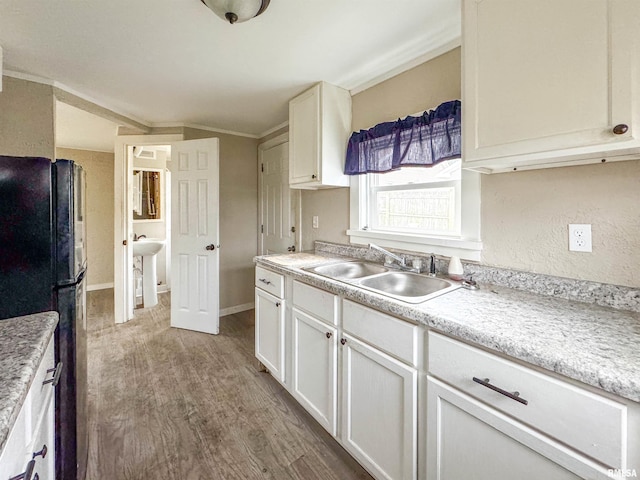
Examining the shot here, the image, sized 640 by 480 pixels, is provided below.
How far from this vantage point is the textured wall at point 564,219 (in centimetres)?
111

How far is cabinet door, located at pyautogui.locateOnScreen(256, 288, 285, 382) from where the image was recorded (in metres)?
1.97

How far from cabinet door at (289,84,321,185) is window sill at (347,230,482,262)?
0.58 meters

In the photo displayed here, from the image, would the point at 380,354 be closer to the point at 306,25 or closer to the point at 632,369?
the point at 632,369

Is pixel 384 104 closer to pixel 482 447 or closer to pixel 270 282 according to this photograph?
pixel 270 282

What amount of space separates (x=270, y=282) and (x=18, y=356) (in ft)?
4.56

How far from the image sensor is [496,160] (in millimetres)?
1186

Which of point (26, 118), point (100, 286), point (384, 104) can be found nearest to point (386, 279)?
point (384, 104)

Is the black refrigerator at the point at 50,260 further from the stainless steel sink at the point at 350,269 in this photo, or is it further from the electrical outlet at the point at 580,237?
the electrical outlet at the point at 580,237

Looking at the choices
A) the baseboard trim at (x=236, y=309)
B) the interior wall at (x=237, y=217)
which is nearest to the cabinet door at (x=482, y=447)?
the baseboard trim at (x=236, y=309)

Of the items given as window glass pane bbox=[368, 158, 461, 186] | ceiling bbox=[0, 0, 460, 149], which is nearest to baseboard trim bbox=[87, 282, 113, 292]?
ceiling bbox=[0, 0, 460, 149]

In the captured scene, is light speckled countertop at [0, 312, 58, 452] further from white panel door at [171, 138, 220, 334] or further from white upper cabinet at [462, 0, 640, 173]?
white panel door at [171, 138, 220, 334]

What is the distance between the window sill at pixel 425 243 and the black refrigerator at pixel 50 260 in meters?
1.66

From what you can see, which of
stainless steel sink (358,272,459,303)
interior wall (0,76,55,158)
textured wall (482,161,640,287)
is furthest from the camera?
interior wall (0,76,55,158)

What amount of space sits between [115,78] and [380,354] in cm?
269
